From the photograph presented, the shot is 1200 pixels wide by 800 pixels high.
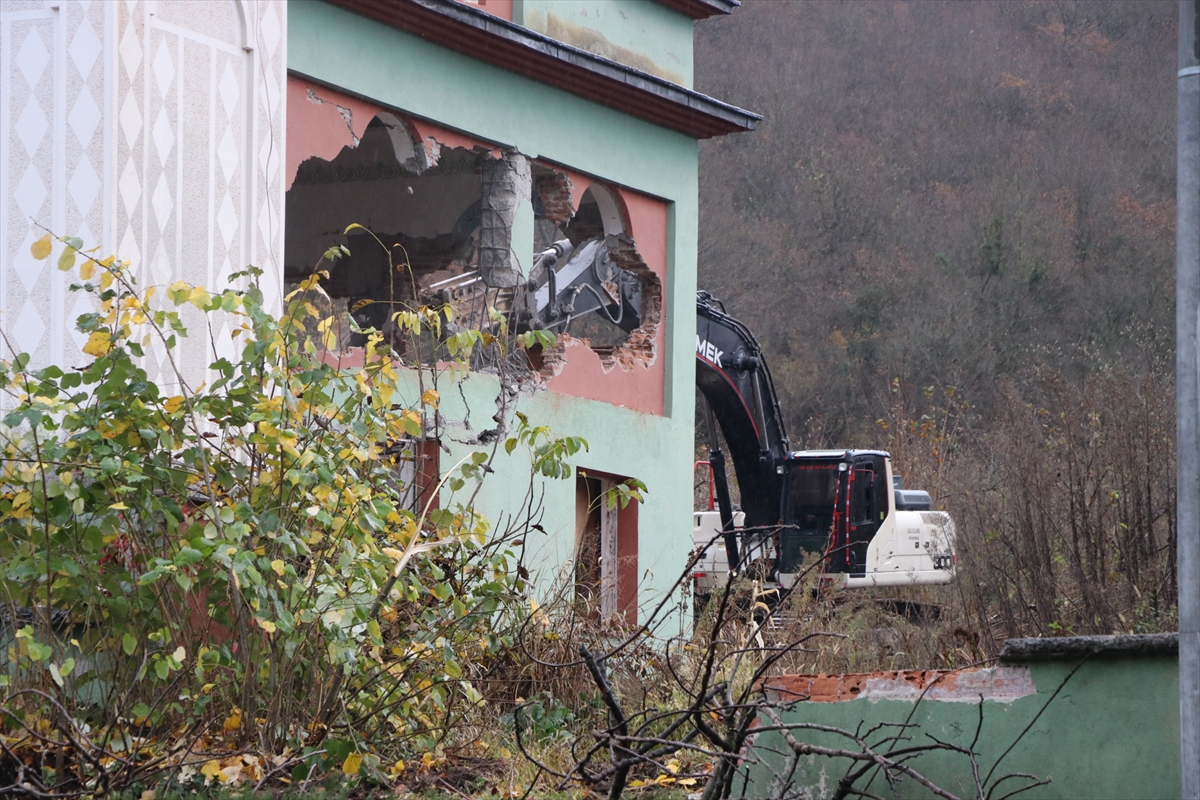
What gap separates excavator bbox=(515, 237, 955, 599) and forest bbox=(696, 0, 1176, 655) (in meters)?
9.20

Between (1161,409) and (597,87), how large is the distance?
6336mm

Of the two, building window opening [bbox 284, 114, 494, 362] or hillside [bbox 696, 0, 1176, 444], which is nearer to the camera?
building window opening [bbox 284, 114, 494, 362]

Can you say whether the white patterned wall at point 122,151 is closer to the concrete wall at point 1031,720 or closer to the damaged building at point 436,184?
the damaged building at point 436,184

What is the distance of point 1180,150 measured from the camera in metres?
5.13

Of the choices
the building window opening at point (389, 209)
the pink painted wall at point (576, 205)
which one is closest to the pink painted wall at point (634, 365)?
the pink painted wall at point (576, 205)

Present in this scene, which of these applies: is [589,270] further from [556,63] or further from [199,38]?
[199,38]

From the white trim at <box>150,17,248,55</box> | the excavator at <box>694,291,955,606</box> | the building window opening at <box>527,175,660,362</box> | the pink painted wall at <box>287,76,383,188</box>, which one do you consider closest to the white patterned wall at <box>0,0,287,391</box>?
the white trim at <box>150,17,248,55</box>

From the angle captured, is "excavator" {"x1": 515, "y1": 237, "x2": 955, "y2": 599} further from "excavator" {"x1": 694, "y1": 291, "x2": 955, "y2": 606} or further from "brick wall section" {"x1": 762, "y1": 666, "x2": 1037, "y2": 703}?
"brick wall section" {"x1": 762, "y1": 666, "x2": 1037, "y2": 703}

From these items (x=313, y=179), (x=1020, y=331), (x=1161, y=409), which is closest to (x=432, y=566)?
(x=1161, y=409)

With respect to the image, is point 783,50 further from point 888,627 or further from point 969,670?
point 969,670

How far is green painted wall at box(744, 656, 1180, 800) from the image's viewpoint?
668 cm

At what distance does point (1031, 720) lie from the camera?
6.92 m

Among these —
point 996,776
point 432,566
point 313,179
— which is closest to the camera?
point 996,776

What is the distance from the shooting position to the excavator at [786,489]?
19.7 metres
